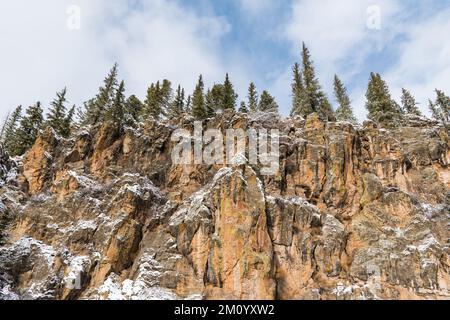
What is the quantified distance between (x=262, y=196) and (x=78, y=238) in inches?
530

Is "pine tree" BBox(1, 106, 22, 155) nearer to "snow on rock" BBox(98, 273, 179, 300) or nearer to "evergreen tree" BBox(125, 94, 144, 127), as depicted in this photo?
"evergreen tree" BBox(125, 94, 144, 127)

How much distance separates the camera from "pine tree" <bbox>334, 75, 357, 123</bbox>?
142ft

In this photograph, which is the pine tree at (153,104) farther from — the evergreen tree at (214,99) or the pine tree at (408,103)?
the pine tree at (408,103)

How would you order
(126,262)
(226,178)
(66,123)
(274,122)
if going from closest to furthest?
(126,262), (226,178), (274,122), (66,123)

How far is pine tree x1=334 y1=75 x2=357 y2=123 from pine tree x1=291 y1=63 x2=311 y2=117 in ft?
16.4

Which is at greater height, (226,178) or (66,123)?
(66,123)

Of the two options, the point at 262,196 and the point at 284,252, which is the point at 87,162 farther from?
the point at 284,252

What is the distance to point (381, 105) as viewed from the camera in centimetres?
4228

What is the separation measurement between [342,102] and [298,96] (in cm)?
666

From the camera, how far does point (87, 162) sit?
103 feet

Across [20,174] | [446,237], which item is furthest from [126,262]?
[446,237]

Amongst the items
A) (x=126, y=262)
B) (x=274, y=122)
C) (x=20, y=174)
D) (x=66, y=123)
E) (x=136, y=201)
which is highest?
(x=66, y=123)

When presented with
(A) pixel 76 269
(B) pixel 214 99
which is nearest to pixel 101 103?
(B) pixel 214 99

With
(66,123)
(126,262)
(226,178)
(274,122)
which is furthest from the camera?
(66,123)
